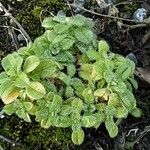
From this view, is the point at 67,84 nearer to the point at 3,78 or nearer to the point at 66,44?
the point at 66,44

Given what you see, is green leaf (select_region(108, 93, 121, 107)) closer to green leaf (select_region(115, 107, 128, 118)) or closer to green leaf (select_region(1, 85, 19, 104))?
green leaf (select_region(115, 107, 128, 118))

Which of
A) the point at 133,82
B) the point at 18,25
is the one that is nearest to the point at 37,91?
the point at 133,82

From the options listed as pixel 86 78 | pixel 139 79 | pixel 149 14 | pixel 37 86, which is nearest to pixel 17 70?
pixel 37 86

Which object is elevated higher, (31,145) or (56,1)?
(56,1)

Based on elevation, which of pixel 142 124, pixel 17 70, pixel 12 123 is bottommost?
pixel 142 124

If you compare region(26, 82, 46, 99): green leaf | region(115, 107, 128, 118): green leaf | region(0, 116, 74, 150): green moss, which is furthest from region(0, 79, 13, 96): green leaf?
region(115, 107, 128, 118): green leaf

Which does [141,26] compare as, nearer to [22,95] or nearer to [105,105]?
[105,105]

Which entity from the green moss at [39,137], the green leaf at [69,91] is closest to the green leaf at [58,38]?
the green leaf at [69,91]
